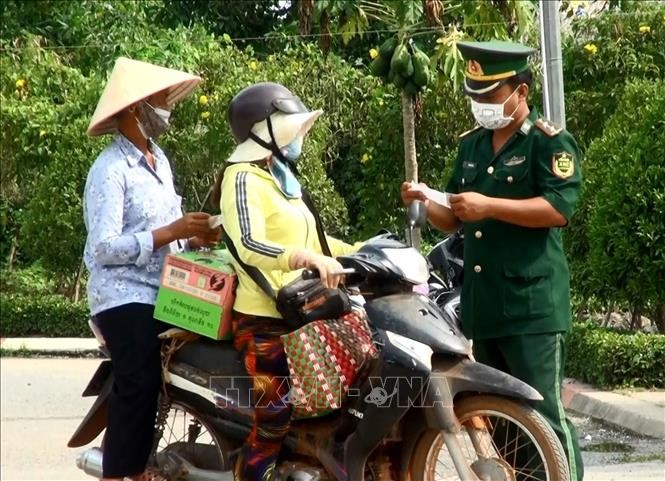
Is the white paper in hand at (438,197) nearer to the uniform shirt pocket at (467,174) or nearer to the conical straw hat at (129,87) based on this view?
the uniform shirt pocket at (467,174)

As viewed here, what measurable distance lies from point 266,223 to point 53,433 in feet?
14.0

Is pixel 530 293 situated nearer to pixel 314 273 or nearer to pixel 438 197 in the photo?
pixel 438 197

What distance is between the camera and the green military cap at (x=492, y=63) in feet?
13.9

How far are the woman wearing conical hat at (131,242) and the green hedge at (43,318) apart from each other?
9.05 meters

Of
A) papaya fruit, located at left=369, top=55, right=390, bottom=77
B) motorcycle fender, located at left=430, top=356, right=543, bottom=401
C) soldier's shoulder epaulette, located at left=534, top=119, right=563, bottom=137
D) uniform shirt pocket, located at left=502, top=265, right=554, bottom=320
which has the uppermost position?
soldier's shoulder epaulette, located at left=534, top=119, right=563, bottom=137

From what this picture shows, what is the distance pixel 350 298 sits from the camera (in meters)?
A: 4.47

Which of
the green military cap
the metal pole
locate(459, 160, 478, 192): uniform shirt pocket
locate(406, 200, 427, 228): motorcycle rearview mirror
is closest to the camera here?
locate(406, 200, 427, 228): motorcycle rearview mirror

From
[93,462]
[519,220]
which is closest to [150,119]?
[93,462]

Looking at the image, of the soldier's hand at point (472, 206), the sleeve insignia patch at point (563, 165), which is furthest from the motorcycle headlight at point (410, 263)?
the sleeve insignia patch at point (563, 165)

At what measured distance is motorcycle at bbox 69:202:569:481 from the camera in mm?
4113

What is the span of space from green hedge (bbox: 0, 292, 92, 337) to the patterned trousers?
9369mm

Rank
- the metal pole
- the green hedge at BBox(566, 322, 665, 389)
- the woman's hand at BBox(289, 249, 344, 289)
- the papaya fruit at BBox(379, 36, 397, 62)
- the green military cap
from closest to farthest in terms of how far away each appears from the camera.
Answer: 1. the woman's hand at BBox(289, 249, 344, 289)
2. the green military cap
3. the green hedge at BBox(566, 322, 665, 389)
4. the metal pole
5. the papaya fruit at BBox(379, 36, 397, 62)

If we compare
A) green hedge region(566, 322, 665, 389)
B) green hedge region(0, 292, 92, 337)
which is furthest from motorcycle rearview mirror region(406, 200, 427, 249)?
green hedge region(0, 292, 92, 337)

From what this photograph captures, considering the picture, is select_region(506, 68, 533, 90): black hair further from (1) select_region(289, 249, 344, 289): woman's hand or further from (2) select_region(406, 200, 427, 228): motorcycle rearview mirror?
(1) select_region(289, 249, 344, 289): woman's hand
